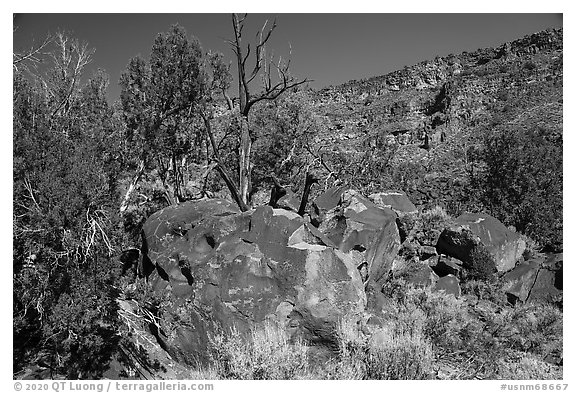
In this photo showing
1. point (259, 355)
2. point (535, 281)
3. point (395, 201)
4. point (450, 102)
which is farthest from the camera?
point (450, 102)

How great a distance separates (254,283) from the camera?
7066mm

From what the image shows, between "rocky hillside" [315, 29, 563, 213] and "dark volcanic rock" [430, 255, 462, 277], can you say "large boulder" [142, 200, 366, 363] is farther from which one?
"rocky hillside" [315, 29, 563, 213]

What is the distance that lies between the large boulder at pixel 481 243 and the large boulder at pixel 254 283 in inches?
219

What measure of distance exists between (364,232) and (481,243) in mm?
4214

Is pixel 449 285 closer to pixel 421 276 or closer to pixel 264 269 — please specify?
pixel 421 276

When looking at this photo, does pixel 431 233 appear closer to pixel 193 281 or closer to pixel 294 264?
pixel 294 264

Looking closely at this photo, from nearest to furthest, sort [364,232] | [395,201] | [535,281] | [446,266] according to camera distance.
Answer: [364,232]
[535,281]
[446,266]
[395,201]

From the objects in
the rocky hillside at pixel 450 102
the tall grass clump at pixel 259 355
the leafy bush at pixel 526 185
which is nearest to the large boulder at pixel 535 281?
the leafy bush at pixel 526 185

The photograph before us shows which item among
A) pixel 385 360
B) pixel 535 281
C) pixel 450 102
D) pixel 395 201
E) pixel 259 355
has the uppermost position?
pixel 450 102

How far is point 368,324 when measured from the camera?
7.50 m

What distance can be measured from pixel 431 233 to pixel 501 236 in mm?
1896

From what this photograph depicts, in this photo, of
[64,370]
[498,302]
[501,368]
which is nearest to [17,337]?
[64,370]

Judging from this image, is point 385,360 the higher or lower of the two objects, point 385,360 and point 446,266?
the lower

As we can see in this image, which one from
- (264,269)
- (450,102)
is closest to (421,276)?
(264,269)
